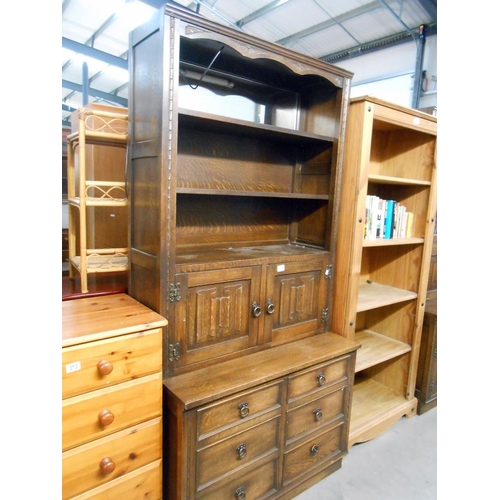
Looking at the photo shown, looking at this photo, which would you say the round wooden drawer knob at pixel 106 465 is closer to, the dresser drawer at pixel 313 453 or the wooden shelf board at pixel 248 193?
the dresser drawer at pixel 313 453

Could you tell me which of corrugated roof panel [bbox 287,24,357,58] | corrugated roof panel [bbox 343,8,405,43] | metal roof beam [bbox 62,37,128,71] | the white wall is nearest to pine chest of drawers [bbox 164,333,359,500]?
the white wall

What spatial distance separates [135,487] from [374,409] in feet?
5.19

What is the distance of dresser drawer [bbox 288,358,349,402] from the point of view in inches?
66.7

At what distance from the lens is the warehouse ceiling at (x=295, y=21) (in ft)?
10.6

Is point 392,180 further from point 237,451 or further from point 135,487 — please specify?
point 135,487

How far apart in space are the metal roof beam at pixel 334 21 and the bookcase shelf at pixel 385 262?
4.90ft

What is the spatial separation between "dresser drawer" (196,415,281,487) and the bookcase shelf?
69 cm

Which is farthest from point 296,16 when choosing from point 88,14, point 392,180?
point 392,180

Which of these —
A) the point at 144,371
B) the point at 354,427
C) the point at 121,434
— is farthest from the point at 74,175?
the point at 354,427

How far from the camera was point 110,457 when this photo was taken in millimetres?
1289

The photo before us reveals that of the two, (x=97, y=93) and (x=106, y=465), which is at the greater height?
(x=97, y=93)

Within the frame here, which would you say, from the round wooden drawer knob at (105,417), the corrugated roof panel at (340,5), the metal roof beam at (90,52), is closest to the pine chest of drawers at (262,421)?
the round wooden drawer knob at (105,417)

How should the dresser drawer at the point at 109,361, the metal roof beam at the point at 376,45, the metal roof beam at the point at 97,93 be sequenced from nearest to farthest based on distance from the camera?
the dresser drawer at the point at 109,361
the metal roof beam at the point at 376,45
the metal roof beam at the point at 97,93

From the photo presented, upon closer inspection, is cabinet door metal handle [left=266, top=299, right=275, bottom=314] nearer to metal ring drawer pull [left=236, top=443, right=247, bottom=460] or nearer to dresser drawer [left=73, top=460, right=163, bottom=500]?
metal ring drawer pull [left=236, top=443, right=247, bottom=460]
